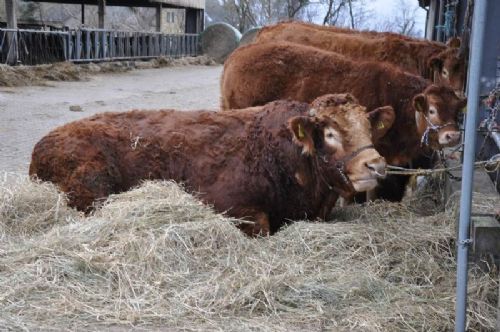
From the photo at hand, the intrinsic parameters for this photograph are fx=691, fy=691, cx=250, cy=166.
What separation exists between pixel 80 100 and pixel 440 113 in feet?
33.3

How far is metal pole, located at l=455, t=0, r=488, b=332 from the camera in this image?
3277mm

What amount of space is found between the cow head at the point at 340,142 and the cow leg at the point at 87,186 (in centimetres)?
153

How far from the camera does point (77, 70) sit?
20.5 m

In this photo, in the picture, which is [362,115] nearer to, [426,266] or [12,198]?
[426,266]

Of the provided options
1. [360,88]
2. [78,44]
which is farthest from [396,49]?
[78,44]

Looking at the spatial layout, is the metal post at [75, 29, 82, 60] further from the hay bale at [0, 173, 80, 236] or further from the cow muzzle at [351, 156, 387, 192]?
the cow muzzle at [351, 156, 387, 192]

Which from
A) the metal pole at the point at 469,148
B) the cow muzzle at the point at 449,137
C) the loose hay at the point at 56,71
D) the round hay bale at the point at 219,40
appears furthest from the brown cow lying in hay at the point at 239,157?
the round hay bale at the point at 219,40

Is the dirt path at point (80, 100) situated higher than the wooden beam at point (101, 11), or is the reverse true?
the wooden beam at point (101, 11)

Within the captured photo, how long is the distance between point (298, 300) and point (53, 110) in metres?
10.4

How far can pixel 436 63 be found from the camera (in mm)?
8641

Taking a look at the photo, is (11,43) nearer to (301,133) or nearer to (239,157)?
(239,157)

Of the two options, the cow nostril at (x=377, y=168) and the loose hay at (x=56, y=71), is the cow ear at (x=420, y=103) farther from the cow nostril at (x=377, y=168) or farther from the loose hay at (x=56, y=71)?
the loose hay at (x=56, y=71)

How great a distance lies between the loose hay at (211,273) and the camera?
3.69 metres

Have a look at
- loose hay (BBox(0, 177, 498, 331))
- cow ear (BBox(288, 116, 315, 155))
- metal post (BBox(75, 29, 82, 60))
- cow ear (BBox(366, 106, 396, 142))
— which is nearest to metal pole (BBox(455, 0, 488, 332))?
loose hay (BBox(0, 177, 498, 331))
